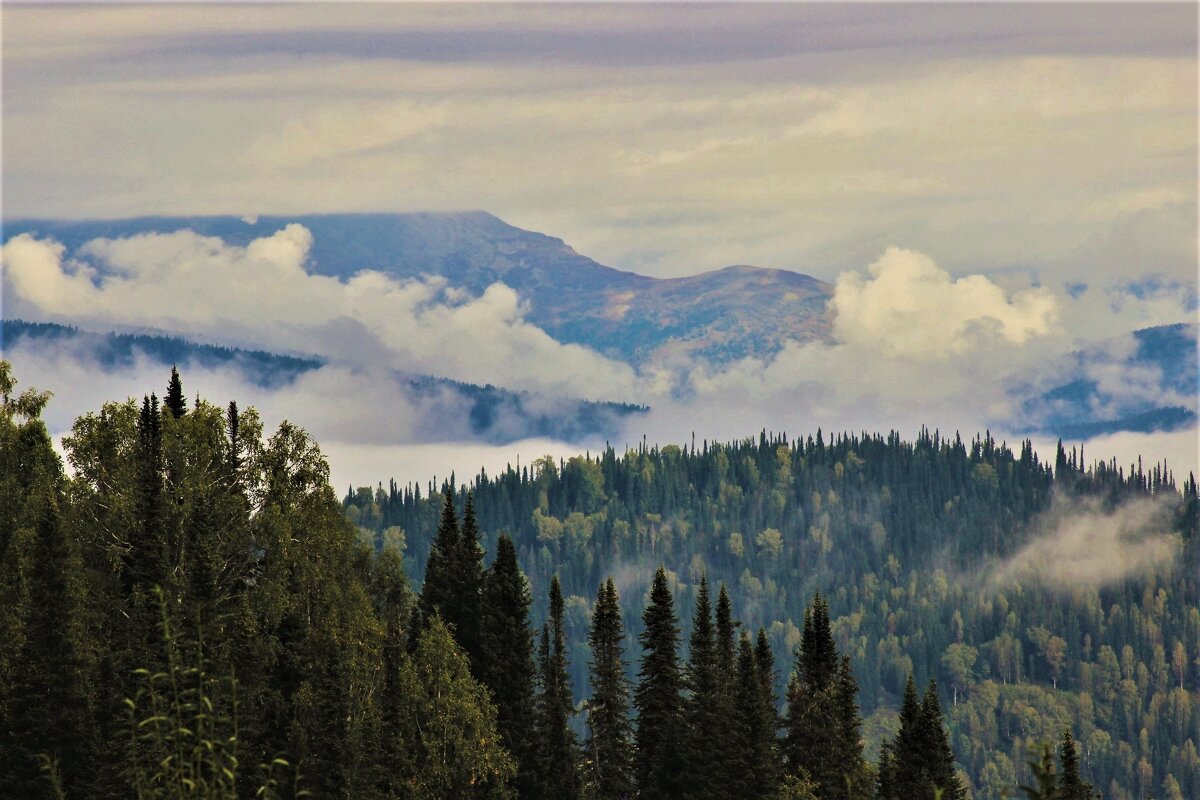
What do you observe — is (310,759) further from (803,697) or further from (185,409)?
(803,697)

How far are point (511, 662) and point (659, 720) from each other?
37.4 feet

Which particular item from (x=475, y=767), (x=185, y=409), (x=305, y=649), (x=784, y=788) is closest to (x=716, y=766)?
(x=784, y=788)

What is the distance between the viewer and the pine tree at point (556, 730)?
404ft

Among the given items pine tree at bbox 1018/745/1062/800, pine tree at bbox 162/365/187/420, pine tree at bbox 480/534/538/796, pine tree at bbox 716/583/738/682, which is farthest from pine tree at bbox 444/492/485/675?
pine tree at bbox 1018/745/1062/800

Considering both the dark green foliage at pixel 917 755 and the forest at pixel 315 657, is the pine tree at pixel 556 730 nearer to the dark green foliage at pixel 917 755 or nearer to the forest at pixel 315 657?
the forest at pixel 315 657

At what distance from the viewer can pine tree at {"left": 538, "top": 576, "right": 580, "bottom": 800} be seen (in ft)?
404

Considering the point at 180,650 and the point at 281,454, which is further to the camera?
the point at 281,454

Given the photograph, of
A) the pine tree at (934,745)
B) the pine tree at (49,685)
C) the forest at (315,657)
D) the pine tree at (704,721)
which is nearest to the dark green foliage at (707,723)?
the pine tree at (704,721)

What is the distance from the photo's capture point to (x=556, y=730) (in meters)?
126

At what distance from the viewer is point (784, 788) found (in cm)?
11669

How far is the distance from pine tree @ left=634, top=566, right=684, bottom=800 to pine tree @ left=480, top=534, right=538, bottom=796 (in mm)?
8063

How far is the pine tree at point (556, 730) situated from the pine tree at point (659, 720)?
4.71 metres

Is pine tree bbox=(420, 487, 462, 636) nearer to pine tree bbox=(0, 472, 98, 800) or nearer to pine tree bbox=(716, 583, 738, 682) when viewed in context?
pine tree bbox=(716, 583, 738, 682)

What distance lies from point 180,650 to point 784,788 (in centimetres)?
4145
